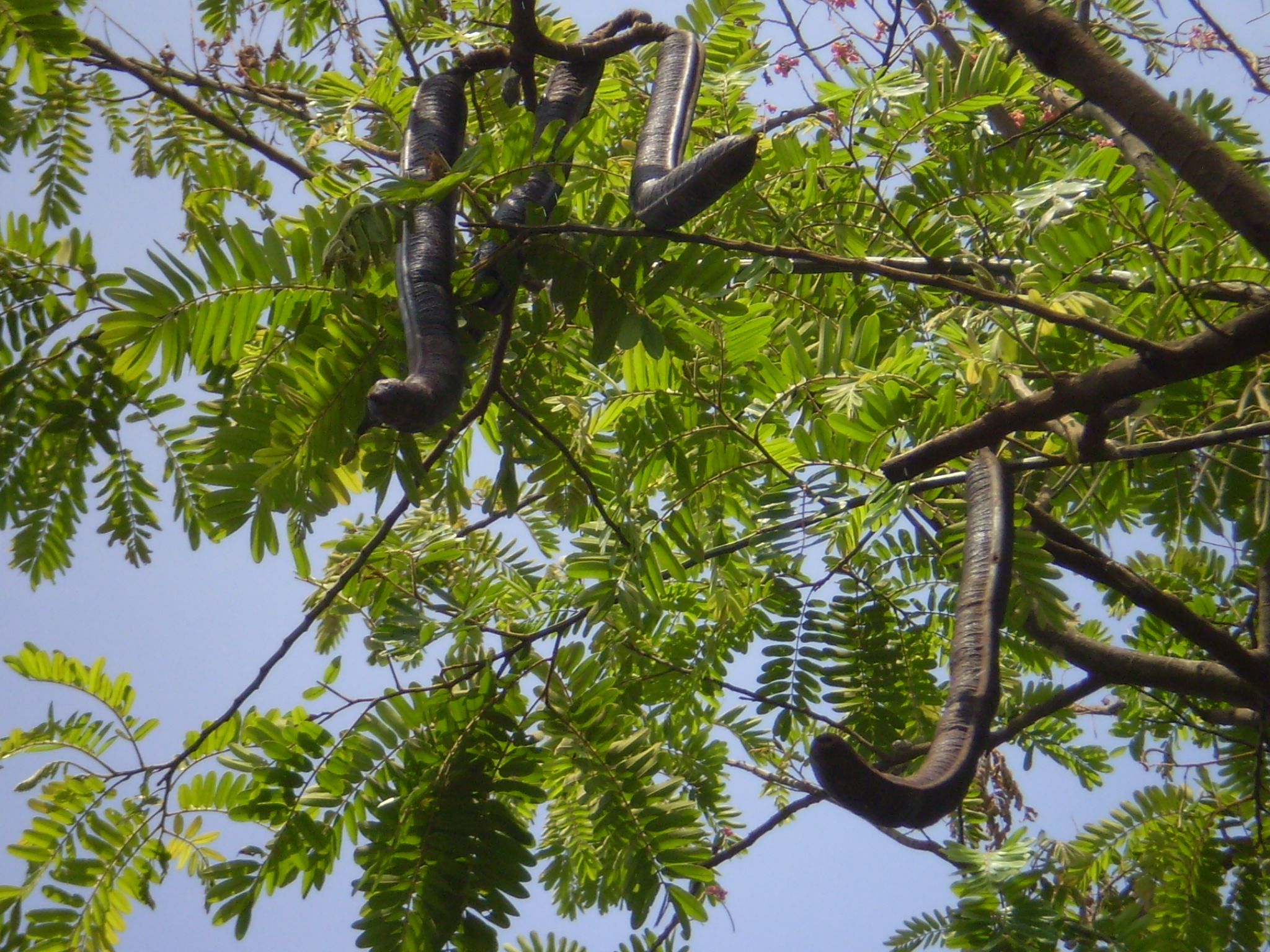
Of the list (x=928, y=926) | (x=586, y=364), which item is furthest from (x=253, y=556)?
(x=928, y=926)

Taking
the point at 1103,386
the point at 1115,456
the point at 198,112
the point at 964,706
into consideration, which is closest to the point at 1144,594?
the point at 1115,456

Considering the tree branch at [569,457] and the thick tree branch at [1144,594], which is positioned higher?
the thick tree branch at [1144,594]

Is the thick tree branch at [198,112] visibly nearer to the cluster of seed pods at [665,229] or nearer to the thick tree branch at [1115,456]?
the cluster of seed pods at [665,229]

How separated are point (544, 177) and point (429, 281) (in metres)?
0.34

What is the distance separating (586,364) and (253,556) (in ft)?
2.87

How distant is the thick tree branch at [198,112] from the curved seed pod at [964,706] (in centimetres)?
219

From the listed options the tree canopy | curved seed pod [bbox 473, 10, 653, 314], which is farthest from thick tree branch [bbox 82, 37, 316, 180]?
curved seed pod [bbox 473, 10, 653, 314]

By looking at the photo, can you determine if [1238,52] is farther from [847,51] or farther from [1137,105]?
[1137,105]

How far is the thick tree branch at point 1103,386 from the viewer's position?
1.36 m

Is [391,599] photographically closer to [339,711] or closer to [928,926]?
[339,711]

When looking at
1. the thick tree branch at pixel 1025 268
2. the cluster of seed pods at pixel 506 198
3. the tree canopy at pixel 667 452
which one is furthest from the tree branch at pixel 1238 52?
the cluster of seed pods at pixel 506 198

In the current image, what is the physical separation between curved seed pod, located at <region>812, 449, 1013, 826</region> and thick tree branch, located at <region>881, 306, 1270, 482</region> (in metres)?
0.05

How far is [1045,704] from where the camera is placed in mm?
2416

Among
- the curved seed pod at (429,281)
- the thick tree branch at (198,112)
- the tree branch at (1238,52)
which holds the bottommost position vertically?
the curved seed pod at (429,281)
